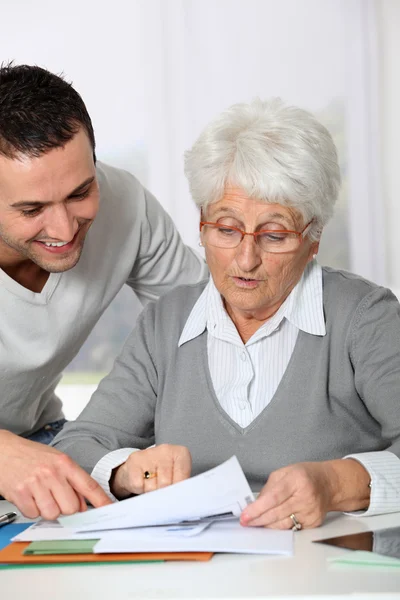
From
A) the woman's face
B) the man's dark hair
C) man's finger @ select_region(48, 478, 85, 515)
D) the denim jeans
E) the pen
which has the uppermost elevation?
the man's dark hair

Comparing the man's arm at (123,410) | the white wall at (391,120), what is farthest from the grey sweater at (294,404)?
the white wall at (391,120)

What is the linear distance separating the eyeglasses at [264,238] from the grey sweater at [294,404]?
0.18m

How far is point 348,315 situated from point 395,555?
2.33ft

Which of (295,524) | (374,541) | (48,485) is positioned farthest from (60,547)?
(374,541)

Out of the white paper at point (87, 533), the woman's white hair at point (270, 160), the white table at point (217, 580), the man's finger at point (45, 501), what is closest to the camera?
the white table at point (217, 580)

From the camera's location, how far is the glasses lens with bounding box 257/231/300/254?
6.04 feet

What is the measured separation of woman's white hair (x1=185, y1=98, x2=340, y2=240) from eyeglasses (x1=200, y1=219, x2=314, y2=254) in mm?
51

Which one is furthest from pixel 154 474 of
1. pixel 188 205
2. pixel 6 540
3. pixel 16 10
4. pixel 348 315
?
pixel 16 10

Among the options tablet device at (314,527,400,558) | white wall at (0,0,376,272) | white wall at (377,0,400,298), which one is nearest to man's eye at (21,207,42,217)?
tablet device at (314,527,400,558)

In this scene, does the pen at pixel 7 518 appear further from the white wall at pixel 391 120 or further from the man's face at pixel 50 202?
the white wall at pixel 391 120

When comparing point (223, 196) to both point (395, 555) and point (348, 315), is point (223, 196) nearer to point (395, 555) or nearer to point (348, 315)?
point (348, 315)

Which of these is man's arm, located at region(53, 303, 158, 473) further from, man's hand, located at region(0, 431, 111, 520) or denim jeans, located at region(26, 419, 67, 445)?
denim jeans, located at region(26, 419, 67, 445)

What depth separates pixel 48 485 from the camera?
150cm

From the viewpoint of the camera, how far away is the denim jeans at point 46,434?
2.62 m
